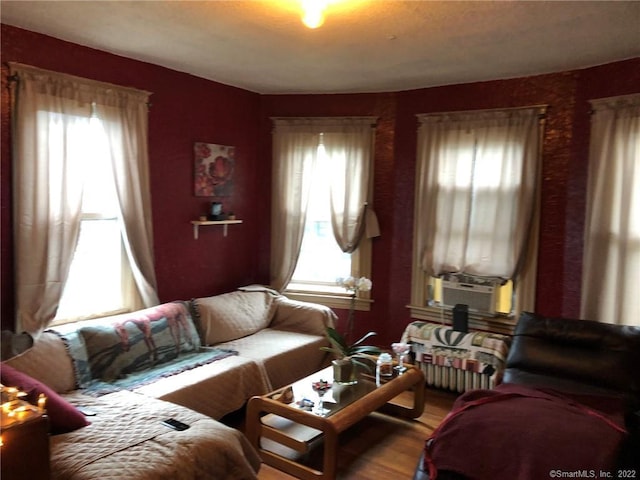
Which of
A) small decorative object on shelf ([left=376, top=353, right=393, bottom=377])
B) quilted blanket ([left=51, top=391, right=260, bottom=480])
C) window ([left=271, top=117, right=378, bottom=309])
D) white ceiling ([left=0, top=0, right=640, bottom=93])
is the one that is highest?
white ceiling ([left=0, top=0, right=640, bottom=93])

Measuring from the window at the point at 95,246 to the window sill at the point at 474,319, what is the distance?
8.39 ft

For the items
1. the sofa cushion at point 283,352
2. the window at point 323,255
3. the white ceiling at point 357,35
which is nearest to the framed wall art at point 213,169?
the white ceiling at point 357,35

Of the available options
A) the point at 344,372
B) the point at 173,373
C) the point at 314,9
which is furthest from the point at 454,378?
the point at 314,9

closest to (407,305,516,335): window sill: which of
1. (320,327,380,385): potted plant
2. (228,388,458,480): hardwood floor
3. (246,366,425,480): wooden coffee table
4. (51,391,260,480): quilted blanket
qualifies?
(228,388,458,480): hardwood floor

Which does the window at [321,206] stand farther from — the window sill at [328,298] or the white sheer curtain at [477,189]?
the white sheer curtain at [477,189]

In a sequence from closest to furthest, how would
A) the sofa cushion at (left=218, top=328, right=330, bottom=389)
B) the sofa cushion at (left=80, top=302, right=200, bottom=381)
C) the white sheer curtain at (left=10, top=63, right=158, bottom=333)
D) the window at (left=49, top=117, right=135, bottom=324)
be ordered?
the white sheer curtain at (left=10, top=63, right=158, bottom=333) < the sofa cushion at (left=80, top=302, right=200, bottom=381) < the window at (left=49, top=117, right=135, bottom=324) < the sofa cushion at (left=218, top=328, right=330, bottom=389)

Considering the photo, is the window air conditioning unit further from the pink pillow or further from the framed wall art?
the pink pillow

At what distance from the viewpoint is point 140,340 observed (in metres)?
3.38

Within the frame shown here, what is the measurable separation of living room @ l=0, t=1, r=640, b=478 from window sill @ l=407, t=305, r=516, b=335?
0.16m

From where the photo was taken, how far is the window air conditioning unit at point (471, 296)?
418 cm

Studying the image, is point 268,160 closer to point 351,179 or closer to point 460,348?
point 351,179

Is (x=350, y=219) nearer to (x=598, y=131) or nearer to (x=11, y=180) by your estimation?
(x=598, y=131)

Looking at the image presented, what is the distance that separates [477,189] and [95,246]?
311 cm

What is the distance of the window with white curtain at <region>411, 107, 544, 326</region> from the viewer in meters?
4.00
